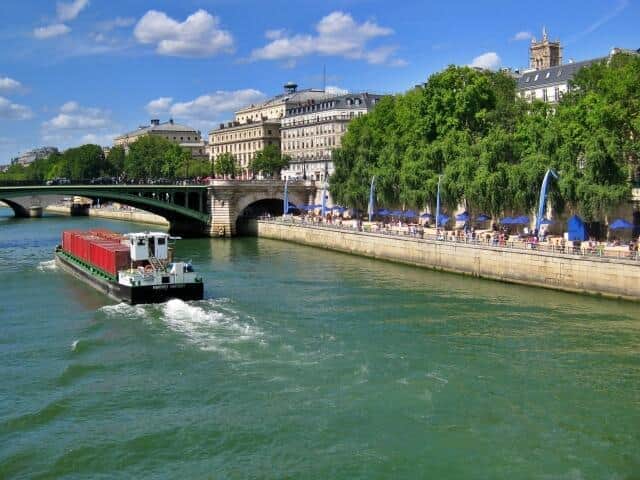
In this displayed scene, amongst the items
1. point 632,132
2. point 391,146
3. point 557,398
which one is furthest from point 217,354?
point 391,146

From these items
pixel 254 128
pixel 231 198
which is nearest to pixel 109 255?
pixel 231 198

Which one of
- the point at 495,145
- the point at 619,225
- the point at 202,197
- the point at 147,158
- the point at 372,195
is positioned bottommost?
the point at 619,225

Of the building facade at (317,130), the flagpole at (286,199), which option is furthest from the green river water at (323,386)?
the building facade at (317,130)

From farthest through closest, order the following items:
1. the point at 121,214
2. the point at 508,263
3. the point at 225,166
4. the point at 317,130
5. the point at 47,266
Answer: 1. the point at 225,166
2. the point at 121,214
3. the point at 317,130
4. the point at 47,266
5. the point at 508,263

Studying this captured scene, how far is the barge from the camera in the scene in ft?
126

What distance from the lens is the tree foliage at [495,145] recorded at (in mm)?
47844

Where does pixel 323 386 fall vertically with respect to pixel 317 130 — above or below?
below

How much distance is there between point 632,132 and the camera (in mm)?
54031

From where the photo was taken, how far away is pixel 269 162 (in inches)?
4764

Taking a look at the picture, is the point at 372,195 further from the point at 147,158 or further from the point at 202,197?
the point at 147,158

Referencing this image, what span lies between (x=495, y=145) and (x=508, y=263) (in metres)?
13.0

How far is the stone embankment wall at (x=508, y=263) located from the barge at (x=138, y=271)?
16382 millimetres

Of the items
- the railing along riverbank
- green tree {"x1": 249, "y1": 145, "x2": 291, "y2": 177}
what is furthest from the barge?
green tree {"x1": 249, "y1": 145, "x2": 291, "y2": 177}

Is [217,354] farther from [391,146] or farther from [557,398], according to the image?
[391,146]
